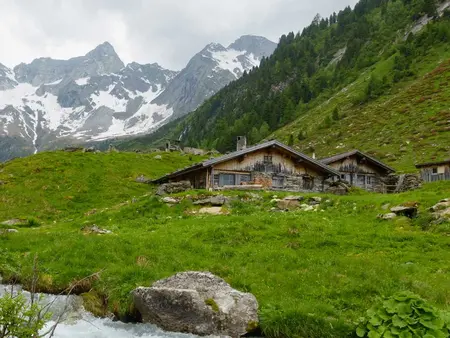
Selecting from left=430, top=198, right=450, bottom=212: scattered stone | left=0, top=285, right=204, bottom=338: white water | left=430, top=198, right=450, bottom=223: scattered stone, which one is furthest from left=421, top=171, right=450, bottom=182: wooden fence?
left=0, top=285, right=204, bottom=338: white water

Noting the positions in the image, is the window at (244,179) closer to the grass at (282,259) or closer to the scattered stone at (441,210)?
the grass at (282,259)

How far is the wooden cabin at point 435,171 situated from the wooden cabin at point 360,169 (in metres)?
4.77

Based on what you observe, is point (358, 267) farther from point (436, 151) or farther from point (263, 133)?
point (263, 133)

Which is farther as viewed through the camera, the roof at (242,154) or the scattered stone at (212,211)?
the roof at (242,154)

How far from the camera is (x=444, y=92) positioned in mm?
85688

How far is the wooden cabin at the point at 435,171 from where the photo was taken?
4547 centimetres

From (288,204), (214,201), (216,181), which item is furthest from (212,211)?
(216,181)

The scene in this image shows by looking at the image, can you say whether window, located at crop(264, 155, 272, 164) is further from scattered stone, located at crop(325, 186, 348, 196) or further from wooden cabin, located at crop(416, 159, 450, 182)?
wooden cabin, located at crop(416, 159, 450, 182)

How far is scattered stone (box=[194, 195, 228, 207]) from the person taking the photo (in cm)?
3034

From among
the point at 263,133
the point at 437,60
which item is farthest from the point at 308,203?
the point at 263,133

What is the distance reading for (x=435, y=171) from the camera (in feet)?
153

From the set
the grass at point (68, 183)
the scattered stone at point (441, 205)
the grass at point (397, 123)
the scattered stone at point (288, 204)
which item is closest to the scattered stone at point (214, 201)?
the scattered stone at point (288, 204)

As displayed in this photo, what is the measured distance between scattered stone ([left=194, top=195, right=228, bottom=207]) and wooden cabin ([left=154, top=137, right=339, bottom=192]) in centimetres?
757

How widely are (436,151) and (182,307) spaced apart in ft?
190
